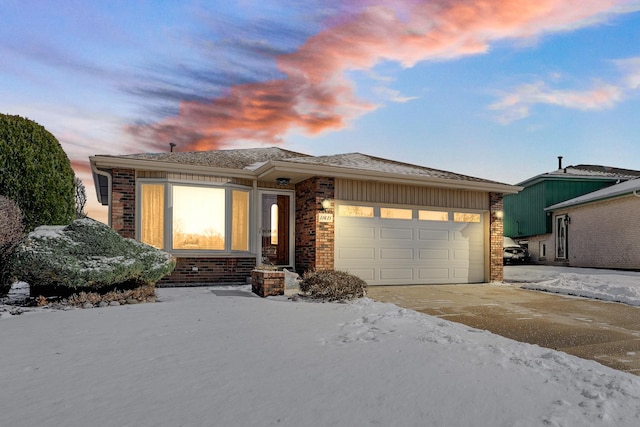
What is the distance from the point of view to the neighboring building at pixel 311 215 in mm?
8938

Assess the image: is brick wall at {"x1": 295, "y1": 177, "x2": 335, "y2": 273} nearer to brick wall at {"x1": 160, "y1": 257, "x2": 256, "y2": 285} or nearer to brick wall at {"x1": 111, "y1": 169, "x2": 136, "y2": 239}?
brick wall at {"x1": 160, "y1": 257, "x2": 256, "y2": 285}

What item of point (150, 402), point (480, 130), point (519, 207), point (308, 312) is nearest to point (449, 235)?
point (480, 130)

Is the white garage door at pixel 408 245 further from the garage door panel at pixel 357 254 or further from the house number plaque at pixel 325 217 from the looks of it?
the house number plaque at pixel 325 217

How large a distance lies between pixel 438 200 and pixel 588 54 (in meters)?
5.85

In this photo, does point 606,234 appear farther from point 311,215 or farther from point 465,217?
point 311,215

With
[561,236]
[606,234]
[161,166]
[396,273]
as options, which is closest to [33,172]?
[161,166]

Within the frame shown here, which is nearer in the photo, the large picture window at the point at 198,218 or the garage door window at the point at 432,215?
the large picture window at the point at 198,218

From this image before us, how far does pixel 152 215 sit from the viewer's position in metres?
8.98

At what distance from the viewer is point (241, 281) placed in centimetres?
969

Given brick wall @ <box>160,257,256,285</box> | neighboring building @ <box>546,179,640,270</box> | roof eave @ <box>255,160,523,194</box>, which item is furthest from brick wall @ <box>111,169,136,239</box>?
neighboring building @ <box>546,179,640,270</box>

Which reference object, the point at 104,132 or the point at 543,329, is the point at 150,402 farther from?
the point at 104,132

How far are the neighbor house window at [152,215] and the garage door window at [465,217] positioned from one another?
8.32m

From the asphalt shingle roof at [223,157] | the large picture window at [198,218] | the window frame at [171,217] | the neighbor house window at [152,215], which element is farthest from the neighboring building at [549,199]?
the neighbor house window at [152,215]

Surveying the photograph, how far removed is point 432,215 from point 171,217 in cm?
727
